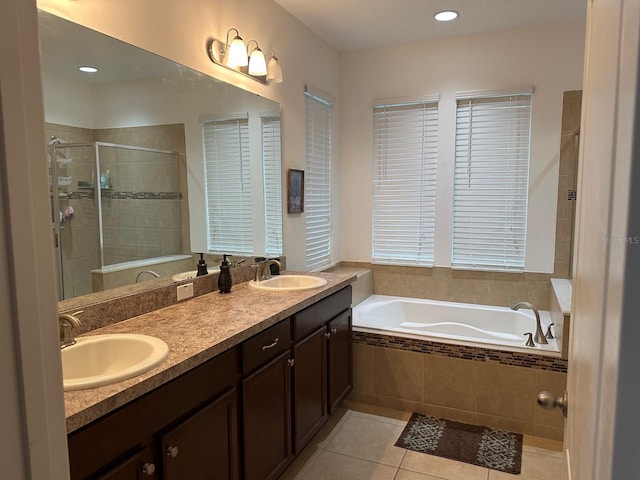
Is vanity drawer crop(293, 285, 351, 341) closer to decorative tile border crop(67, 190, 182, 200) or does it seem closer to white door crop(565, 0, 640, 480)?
decorative tile border crop(67, 190, 182, 200)

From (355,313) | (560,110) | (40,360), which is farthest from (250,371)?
(560,110)

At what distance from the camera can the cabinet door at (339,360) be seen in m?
2.68

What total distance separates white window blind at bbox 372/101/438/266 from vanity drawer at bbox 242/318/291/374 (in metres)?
2.06

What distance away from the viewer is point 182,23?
2156mm

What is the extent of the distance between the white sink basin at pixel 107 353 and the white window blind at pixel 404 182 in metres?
2.74

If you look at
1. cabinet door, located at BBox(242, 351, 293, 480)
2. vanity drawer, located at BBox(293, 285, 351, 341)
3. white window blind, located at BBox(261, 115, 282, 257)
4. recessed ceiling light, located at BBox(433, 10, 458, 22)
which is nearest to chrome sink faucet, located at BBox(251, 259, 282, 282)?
white window blind, located at BBox(261, 115, 282, 257)

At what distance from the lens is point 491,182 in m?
3.60

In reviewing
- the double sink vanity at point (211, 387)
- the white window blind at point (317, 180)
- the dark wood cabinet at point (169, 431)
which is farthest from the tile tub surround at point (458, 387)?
the dark wood cabinet at point (169, 431)

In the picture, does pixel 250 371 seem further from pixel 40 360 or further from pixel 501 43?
pixel 501 43

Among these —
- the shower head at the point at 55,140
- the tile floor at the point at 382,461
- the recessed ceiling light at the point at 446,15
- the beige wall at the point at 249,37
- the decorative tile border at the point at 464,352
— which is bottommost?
the tile floor at the point at 382,461

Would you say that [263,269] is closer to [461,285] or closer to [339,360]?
[339,360]

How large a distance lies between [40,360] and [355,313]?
121 inches

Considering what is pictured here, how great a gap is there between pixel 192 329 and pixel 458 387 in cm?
192

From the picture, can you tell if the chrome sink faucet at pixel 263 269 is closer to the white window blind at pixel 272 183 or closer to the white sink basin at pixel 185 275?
the white window blind at pixel 272 183
